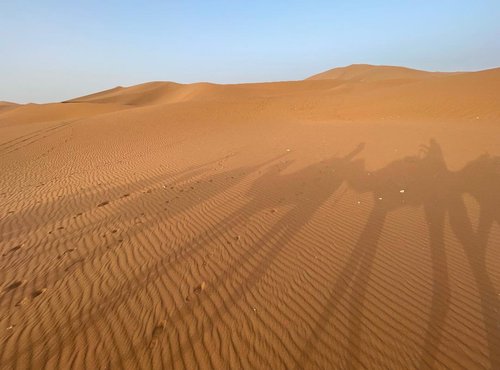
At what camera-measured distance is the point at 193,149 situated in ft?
40.7

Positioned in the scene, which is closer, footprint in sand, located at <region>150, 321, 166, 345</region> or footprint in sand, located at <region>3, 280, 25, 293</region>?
footprint in sand, located at <region>150, 321, 166, 345</region>

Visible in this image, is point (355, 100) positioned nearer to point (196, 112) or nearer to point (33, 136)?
point (196, 112)

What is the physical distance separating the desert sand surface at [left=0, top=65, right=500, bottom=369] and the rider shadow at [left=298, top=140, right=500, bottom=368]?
2 centimetres

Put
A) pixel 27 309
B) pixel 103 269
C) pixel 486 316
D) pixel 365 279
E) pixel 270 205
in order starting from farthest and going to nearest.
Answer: pixel 270 205 < pixel 103 269 < pixel 365 279 < pixel 27 309 < pixel 486 316

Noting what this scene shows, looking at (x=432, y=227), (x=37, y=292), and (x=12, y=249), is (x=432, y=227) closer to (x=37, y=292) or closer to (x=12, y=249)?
(x=37, y=292)

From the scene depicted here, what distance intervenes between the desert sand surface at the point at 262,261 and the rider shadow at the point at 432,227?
0.07 feet

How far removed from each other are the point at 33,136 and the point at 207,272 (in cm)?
1935

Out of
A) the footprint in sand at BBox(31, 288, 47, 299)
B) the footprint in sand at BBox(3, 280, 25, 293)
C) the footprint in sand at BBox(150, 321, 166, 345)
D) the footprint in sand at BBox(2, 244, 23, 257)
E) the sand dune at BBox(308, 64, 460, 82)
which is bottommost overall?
the footprint in sand at BBox(2, 244, 23, 257)

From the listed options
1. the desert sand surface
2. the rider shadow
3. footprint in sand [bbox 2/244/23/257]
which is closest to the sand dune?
the rider shadow

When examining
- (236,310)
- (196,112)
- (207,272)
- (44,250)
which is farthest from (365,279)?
(196,112)

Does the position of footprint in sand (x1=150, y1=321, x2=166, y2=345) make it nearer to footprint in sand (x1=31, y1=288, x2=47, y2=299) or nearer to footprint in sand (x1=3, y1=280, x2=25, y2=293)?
footprint in sand (x1=31, y1=288, x2=47, y2=299)

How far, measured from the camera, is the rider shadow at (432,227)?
2756 millimetres

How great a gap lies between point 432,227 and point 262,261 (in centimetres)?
316

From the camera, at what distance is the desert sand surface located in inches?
103
